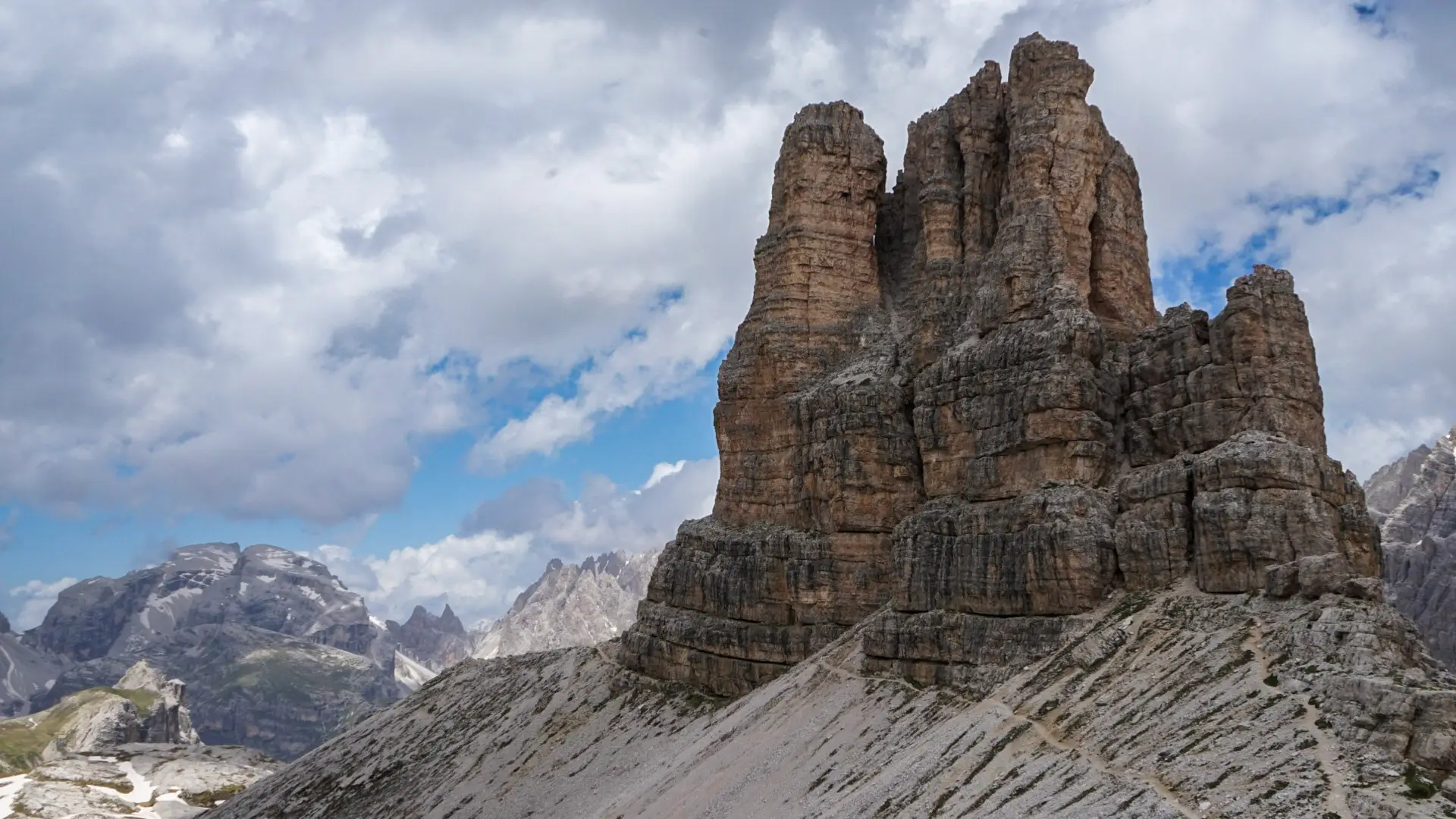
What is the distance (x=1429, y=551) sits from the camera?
140m

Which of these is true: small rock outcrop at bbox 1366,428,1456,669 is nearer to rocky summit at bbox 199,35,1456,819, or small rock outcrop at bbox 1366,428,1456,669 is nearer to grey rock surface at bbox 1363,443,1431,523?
grey rock surface at bbox 1363,443,1431,523

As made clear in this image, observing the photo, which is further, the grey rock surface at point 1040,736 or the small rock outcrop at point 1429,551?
the small rock outcrop at point 1429,551

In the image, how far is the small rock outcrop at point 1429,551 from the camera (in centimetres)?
13138

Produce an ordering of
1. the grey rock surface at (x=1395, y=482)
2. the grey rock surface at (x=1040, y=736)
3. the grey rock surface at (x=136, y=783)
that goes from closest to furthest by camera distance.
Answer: the grey rock surface at (x=1040, y=736) → the grey rock surface at (x=136, y=783) → the grey rock surface at (x=1395, y=482)

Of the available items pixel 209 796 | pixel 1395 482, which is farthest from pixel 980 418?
pixel 1395 482

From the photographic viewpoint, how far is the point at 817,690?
75.9 m

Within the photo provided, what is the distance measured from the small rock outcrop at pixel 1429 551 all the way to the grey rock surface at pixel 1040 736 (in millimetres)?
79541

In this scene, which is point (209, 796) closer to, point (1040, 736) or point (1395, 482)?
point (1040, 736)

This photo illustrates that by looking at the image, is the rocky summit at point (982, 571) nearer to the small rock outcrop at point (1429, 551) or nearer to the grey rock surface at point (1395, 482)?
the small rock outcrop at point (1429, 551)

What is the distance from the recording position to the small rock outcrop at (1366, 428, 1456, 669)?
131 m

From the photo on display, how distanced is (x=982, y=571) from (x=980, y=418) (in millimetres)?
11476

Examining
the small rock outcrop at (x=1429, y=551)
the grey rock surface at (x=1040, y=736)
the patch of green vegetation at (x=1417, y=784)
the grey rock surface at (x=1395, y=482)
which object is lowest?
the patch of green vegetation at (x=1417, y=784)

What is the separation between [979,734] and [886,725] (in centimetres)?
1204

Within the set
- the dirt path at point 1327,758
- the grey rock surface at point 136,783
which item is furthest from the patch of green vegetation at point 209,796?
the dirt path at point 1327,758
